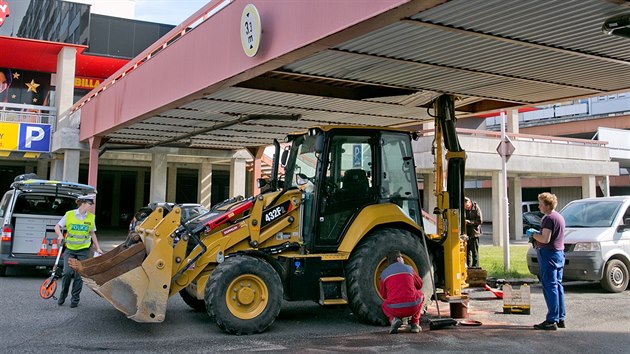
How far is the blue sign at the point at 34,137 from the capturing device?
871 inches

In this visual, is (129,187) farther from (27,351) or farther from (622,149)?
(27,351)

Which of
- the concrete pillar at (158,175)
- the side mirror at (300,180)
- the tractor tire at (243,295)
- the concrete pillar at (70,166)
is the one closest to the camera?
the tractor tire at (243,295)

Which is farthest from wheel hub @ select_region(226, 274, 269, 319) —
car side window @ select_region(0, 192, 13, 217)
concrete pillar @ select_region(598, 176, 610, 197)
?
concrete pillar @ select_region(598, 176, 610, 197)

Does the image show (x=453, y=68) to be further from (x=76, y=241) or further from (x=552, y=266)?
(x=76, y=241)

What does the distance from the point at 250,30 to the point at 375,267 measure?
4.28 m

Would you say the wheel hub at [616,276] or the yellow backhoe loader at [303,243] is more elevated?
the yellow backhoe loader at [303,243]

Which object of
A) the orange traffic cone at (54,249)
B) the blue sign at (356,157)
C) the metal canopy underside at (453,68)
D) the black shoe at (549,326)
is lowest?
the black shoe at (549,326)

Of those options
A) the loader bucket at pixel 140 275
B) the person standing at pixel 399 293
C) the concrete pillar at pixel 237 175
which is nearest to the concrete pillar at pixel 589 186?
the concrete pillar at pixel 237 175

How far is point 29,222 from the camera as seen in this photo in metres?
12.4

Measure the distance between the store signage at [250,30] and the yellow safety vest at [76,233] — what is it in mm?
3805

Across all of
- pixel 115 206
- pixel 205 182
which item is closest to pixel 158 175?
pixel 205 182

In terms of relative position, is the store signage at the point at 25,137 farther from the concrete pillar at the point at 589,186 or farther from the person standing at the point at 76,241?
the concrete pillar at the point at 589,186

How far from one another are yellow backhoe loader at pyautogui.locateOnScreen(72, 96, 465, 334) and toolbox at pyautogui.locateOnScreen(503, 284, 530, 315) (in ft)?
3.54

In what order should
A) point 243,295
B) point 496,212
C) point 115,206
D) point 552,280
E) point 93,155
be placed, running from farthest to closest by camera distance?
point 115,206 < point 496,212 < point 93,155 < point 552,280 < point 243,295
